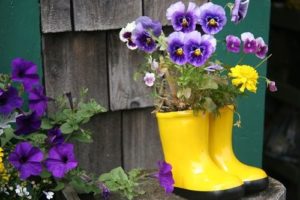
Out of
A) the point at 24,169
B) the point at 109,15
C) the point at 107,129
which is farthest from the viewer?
the point at 107,129

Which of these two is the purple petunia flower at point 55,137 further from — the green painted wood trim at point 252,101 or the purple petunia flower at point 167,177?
the green painted wood trim at point 252,101

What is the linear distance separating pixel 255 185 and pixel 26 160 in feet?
1.67

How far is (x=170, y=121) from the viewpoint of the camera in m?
1.31

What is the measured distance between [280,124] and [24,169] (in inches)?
79.3

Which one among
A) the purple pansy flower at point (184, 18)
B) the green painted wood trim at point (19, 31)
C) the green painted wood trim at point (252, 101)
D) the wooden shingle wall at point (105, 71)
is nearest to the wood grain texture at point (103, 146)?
the wooden shingle wall at point (105, 71)

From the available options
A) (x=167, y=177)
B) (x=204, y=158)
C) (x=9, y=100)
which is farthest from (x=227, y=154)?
(x=9, y=100)

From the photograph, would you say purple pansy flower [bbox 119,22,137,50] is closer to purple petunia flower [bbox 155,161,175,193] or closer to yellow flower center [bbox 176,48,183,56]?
yellow flower center [bbox 176,48,183,56]

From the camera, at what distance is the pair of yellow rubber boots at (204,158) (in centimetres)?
129

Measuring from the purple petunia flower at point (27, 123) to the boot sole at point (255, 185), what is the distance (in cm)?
48

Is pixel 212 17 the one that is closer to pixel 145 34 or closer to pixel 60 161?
pixel 145 34

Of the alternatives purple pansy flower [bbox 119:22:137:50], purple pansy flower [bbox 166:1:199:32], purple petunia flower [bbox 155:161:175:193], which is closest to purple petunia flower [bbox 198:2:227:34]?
purple pansy flower [bbox 166:1:199:32]

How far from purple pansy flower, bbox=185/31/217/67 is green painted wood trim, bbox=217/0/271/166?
45 centimetres

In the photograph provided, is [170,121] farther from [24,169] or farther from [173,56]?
[24,169]

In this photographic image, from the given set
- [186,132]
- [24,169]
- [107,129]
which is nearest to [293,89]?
[107,129]
